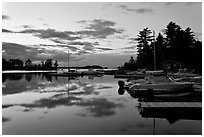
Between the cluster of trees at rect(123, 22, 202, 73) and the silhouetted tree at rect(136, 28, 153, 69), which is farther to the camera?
the silhouetted tree at rect(136, 28, 153, 69)

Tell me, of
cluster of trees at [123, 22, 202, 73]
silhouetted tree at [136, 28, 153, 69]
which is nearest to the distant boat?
cluster of trees at [123, 22, 202, 73]

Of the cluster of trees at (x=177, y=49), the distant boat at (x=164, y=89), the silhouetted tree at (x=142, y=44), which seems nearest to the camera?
the distant boat at (x=164, y=89)

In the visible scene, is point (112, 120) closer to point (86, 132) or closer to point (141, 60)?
point (86, 132)

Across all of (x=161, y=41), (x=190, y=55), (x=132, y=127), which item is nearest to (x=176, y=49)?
(x=190, y=55)

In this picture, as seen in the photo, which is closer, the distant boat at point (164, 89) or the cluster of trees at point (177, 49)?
the distant boat at point (164, 89)

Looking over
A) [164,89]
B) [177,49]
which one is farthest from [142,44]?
[164,89]

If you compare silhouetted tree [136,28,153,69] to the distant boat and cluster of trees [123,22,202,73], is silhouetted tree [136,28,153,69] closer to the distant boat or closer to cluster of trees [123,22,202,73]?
cluster of trees [123,22,202,73]

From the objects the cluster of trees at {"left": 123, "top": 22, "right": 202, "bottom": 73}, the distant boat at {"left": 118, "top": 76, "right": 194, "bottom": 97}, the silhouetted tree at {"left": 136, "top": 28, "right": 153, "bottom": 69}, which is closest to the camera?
the distant boat at {"left": 118, "top": 76, "right": 194, "bottom": 97}

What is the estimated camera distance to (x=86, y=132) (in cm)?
986

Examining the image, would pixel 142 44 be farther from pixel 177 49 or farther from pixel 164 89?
pixel 164 89

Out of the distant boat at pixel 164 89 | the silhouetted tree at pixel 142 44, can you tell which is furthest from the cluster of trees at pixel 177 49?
the distant boat at pixel 164 89

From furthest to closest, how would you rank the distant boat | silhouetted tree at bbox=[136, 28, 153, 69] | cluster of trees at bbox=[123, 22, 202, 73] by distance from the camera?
silhouetted tree at bbox=[136, 28, 153, 69] → cluster of trees at bbox=[123, 22, 202, 73] → the distant boat

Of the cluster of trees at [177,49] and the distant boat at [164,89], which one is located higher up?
the cluster of trees at [177,49]

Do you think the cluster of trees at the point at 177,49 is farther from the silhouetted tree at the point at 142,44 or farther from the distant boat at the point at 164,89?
the distant boat at the point at 164,89
